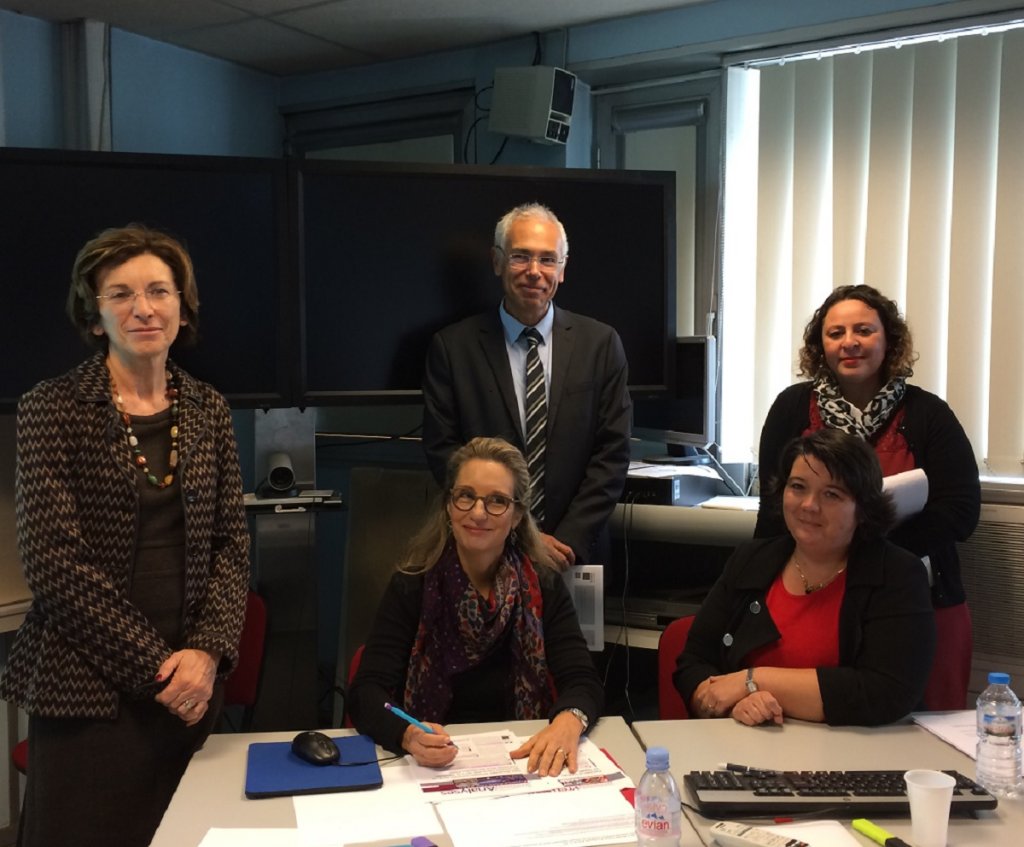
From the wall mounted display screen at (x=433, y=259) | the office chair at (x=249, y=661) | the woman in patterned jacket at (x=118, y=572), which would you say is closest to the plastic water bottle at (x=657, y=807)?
the woman in patterned jacket at (x=118, y=572)

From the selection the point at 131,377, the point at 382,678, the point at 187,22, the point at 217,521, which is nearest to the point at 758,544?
the point at 382,678

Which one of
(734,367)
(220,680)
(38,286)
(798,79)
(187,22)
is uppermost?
(187,22)

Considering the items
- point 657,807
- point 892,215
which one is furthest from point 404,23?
point 657,807

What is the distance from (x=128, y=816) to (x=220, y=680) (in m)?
0.29

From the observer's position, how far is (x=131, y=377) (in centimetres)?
197

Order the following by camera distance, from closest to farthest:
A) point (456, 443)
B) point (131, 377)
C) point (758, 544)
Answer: point (131, 377)
point (758, 544)
point (456, 443)

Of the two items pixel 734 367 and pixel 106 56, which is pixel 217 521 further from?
pixel 106 56

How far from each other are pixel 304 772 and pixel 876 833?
87 centimetres

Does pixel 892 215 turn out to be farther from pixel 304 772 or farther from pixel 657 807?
pixel 304 772

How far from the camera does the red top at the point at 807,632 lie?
2.00m

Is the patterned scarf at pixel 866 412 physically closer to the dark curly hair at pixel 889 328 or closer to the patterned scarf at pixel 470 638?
Answer: the dark curly hair at pixel 889 328

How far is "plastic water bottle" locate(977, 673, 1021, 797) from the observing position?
5.36 feet

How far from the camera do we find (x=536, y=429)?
2.64 meters

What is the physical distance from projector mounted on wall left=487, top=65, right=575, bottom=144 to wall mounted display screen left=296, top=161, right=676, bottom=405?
47cm
